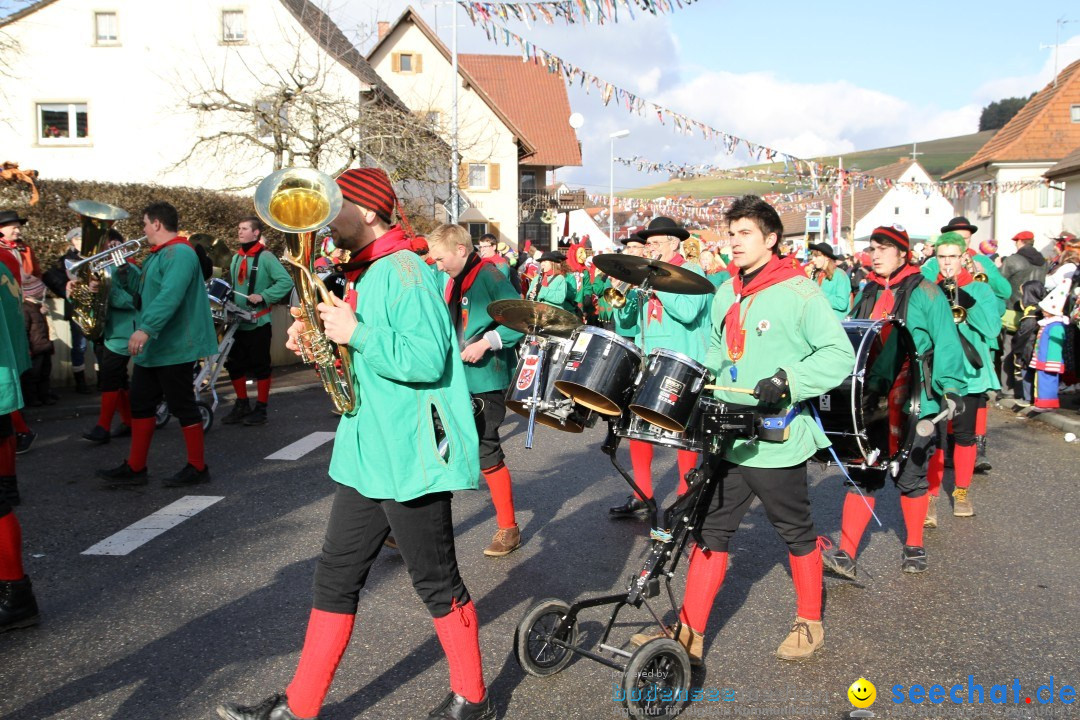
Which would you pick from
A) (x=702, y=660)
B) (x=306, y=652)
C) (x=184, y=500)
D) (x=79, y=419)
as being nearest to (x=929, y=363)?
(x=702, y=660)

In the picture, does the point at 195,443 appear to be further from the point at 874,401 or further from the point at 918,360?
the point at 918,360

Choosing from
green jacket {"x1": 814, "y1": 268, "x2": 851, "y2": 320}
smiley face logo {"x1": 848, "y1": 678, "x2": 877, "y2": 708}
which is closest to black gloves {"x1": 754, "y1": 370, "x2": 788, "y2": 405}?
smiley face logo {"x1": 848, "y1": 678, "x2": 877, "y2": 708}

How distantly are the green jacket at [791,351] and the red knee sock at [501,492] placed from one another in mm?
1881

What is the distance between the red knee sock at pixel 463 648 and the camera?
3285mm

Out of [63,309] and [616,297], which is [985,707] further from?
[63,309]

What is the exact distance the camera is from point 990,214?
42906mm

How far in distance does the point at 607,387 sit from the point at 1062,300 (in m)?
8.62

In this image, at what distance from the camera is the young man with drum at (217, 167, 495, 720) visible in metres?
3.13

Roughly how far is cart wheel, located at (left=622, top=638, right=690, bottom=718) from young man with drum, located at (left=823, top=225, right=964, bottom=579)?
1.89 m

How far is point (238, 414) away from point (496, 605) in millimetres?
5763

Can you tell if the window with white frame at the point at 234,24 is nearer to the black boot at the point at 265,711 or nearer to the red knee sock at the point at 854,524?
the red knee sock at the point at 854,524

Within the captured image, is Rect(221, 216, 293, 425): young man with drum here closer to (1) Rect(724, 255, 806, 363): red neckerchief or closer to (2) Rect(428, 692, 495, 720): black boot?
(1) Rect(724, 255, 806, 363): red neckerchief

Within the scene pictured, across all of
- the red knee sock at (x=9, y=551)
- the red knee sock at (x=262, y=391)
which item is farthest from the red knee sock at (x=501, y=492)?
the red knee sock at (x=262, y=391)

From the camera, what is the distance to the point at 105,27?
107 ft
